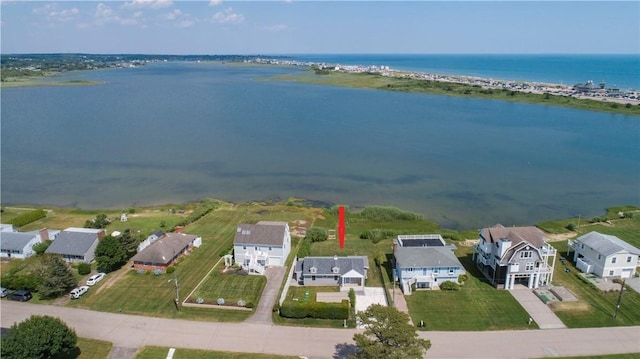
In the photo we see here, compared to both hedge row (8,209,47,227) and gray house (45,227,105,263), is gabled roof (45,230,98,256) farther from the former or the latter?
hedge row (8,209,47,227)

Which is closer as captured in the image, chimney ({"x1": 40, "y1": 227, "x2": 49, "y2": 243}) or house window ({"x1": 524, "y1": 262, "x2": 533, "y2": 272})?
house window ({"x1": 524, "y1": 262, "x2": 533, "y2": 272})

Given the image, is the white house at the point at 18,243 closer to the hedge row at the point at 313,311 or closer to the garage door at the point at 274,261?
the garage door at the point at 274,261

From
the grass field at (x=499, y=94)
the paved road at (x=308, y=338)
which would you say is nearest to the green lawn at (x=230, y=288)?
the paved road at (x=308, y=338)

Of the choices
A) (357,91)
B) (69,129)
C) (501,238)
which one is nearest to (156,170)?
(69,129)

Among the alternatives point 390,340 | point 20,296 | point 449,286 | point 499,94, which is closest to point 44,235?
point 20,296

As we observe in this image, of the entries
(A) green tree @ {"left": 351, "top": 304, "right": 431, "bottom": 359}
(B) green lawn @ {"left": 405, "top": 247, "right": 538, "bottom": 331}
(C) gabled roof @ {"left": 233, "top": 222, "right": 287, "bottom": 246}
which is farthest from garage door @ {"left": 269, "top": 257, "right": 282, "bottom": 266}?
(A) green tree @ {"left": 351, "top": 304, "right": 431, "bottom": 359}

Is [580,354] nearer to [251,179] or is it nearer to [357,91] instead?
[251,179]

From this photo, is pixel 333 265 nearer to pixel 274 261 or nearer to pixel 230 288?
pixel 274 261
